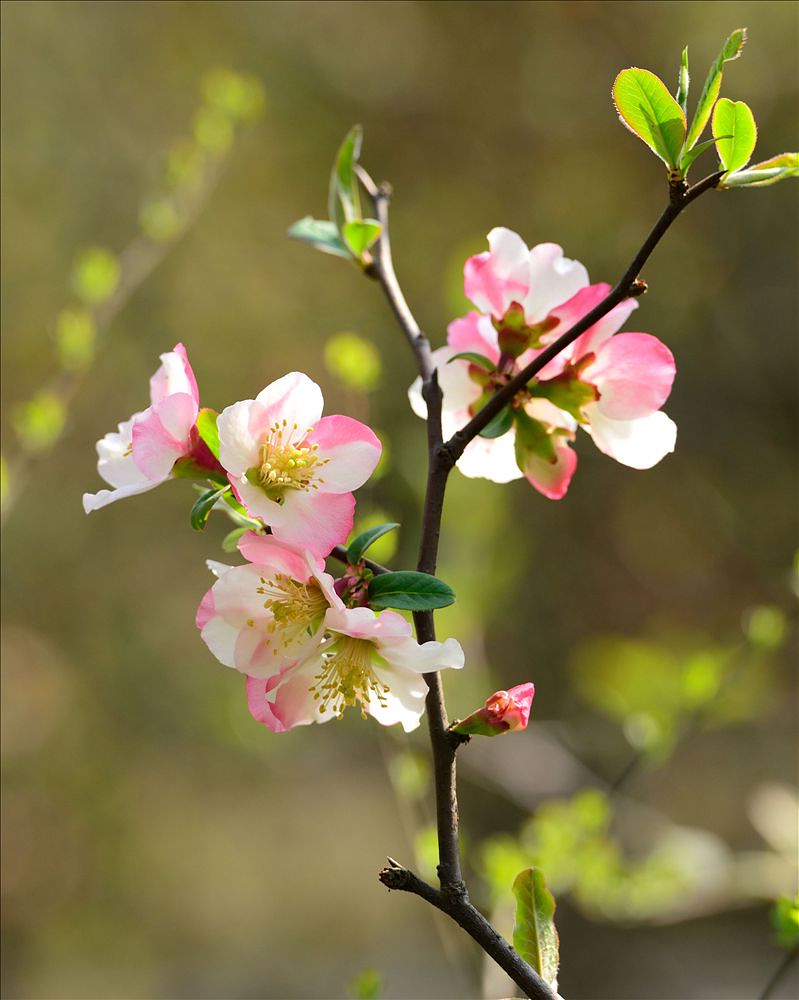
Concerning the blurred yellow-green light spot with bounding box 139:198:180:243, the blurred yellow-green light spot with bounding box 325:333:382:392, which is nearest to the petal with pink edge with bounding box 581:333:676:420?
the blurred yellow-green light spot with bounding box 325:333:382:392

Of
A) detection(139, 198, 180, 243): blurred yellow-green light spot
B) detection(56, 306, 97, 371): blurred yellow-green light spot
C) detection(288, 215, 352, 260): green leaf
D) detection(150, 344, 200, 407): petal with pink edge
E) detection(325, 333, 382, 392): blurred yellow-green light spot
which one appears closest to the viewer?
detection(150, 344, 200, 407): petal with pink edge

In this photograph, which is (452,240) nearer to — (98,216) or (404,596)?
(98,216)

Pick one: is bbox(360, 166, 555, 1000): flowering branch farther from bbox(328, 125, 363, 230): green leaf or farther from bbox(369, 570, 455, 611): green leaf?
bbox(328, 125, 363, 230): green leaf

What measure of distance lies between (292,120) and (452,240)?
57 centimetres

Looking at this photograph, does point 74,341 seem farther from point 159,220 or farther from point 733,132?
point 733,132

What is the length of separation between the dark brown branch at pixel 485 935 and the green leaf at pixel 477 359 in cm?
22

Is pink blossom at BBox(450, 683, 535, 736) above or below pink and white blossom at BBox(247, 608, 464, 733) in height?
below

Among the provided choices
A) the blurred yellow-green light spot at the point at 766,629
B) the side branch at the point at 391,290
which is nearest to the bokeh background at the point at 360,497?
the blurred yellow-green light spot at the point at 766,629

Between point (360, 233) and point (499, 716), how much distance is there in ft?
0.88

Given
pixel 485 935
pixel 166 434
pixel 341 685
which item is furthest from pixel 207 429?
pixel 485 935

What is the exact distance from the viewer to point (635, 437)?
46 centimetres

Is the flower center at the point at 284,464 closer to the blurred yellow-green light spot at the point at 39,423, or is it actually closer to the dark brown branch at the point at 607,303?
the dark brown branch at the point at 607,303

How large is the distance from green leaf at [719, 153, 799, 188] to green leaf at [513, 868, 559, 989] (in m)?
0.26

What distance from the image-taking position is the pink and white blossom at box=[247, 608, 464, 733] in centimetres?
37
